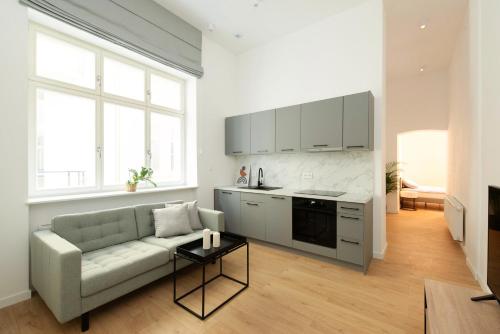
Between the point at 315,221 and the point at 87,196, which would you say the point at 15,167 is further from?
the point at 315,221

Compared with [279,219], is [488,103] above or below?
above

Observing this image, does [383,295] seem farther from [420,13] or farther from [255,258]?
[420,13]

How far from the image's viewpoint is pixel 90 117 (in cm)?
283

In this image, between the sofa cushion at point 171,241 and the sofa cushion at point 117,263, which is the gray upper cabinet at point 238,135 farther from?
the sofa cushion at point 117,263

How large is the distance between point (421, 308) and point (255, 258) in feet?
5.89

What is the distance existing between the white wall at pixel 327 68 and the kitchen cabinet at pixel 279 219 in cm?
118

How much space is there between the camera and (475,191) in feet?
8.45

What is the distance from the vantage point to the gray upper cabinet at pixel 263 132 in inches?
146

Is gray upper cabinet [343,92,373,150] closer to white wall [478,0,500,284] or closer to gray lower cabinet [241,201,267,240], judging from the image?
white wall [478,0,500,284]

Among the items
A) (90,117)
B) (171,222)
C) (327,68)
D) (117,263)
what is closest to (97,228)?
(117,263)

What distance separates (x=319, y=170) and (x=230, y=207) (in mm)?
1593

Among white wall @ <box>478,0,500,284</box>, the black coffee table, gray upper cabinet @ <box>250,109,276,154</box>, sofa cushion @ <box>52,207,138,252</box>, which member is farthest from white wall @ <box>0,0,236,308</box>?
white wall @ <box>478,0,500,284</box>

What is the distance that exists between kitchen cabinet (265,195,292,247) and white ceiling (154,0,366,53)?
2725 millimetres

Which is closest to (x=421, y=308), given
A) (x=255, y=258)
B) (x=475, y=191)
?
(x=475, y=191)
